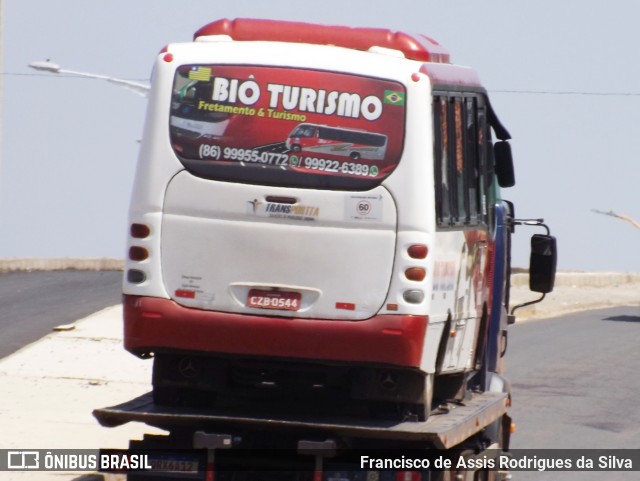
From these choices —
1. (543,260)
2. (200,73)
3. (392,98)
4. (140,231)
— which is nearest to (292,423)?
(140,231)

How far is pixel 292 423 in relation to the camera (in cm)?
1016

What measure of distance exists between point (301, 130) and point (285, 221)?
2.17ft

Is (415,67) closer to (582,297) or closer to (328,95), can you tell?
(328,95)

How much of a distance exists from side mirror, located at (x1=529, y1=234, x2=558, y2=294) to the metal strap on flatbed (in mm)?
2930

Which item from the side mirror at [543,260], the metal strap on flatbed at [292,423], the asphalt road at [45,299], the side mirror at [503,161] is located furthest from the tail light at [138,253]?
the asphalt road at [45,299]

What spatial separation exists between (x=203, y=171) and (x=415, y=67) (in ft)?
5.58

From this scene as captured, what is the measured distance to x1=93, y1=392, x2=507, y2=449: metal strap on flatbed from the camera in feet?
33.1

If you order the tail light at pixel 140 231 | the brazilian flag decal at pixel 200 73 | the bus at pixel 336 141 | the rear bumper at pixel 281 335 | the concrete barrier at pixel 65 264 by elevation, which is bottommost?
the concrete barrier at pixel 65 264

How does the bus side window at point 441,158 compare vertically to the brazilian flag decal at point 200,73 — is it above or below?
below

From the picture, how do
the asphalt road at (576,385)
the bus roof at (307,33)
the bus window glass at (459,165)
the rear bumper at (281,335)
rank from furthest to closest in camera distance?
the asphalt road at (576,385), the bus window glass at (459,165), the bus roof at (307,33), the rear bumper at (281,335)

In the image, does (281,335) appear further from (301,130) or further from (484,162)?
(484,162)

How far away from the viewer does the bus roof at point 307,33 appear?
36.8ft

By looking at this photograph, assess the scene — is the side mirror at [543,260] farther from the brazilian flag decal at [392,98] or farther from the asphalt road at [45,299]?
the asphalt road at [45,299]

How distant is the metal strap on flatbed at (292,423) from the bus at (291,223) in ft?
0.70
